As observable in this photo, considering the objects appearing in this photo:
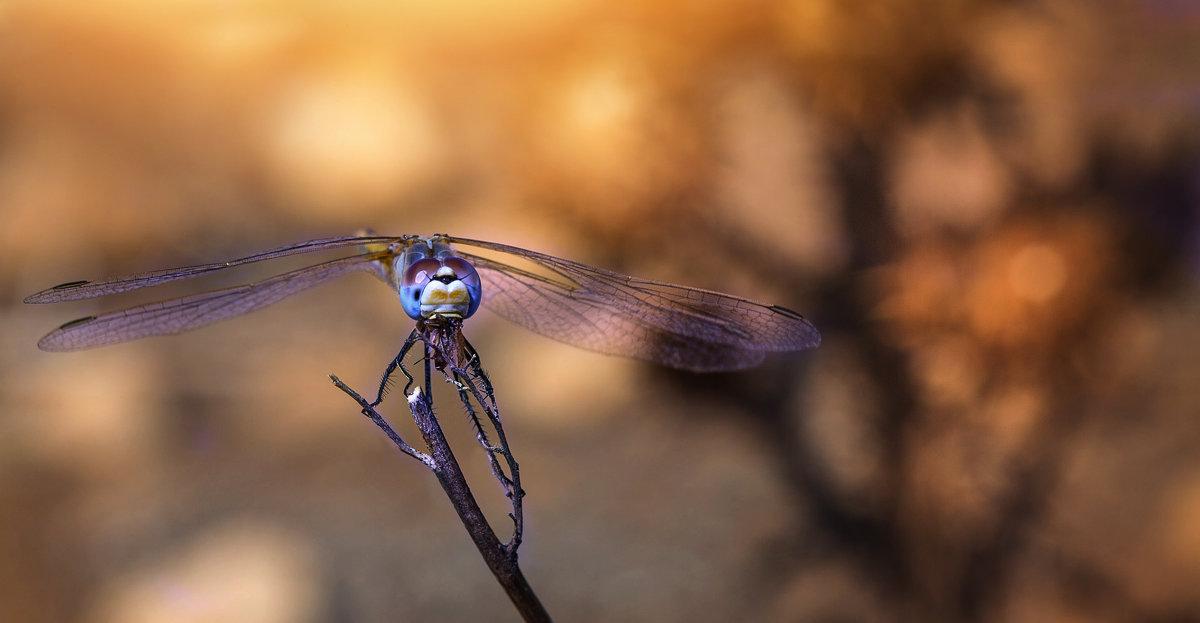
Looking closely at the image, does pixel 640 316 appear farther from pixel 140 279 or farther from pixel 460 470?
pixel 140 279

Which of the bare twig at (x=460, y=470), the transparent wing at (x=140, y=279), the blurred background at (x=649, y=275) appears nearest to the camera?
the bare twig at (x=460, y=470)

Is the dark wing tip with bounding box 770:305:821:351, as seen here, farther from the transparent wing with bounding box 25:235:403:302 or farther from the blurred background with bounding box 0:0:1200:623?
the blurred background with bounding box 0:0:1200:623

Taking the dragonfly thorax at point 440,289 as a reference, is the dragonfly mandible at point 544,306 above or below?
above

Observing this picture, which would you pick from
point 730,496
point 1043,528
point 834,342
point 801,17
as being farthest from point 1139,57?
point 730,496

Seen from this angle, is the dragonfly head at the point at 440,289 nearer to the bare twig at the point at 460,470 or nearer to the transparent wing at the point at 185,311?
the bare twig at the point at 460,470

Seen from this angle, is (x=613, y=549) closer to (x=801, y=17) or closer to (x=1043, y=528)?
(x=1043, y=528)

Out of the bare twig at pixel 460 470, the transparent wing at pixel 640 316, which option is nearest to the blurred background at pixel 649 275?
the transparent wing at pixel 640 316

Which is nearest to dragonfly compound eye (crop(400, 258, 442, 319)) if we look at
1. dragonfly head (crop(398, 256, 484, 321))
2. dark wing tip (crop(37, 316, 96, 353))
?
dragonfly head (crop(398, 256, 484, 321))
